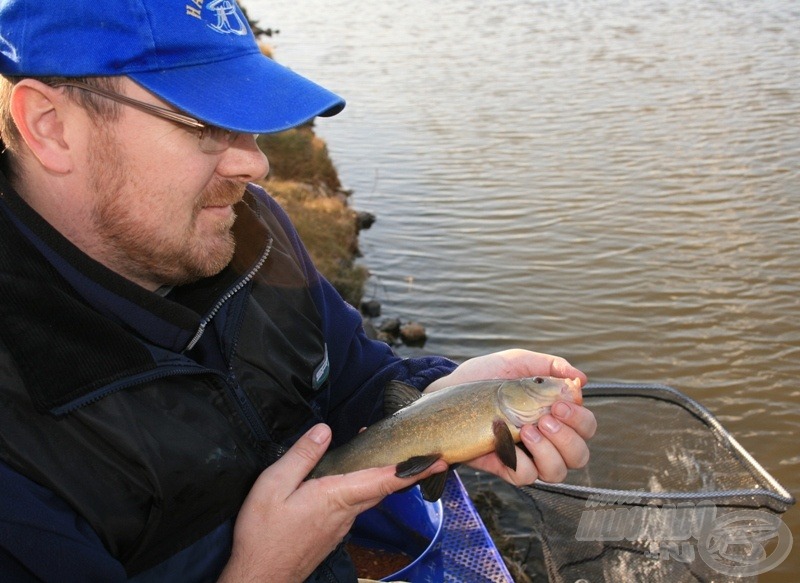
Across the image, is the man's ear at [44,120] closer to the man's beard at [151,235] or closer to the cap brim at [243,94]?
the man's beard at [151,235]

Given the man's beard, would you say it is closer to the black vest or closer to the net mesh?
the black vest

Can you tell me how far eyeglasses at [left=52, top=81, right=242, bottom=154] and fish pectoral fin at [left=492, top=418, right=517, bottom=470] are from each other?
1.36 m

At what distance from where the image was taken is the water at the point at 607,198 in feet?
28.6

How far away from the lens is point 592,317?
9.54 metres

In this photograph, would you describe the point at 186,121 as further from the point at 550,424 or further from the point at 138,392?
the point at 550,424

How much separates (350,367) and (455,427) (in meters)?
0.59

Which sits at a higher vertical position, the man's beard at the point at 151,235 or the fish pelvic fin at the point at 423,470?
the man's beard at the point at 151,235

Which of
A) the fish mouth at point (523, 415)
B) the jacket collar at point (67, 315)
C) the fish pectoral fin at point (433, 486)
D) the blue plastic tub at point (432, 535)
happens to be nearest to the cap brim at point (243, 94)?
the jacket collar at point (67, 315)

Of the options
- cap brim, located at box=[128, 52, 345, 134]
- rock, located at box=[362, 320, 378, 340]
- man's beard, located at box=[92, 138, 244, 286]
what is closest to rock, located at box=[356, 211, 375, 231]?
rock, located at box=[362, 320, 378, 340]

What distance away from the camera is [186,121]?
2295 mm

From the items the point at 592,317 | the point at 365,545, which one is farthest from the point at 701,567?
the point at 592,317

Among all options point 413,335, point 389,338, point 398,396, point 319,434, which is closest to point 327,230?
point 389,338

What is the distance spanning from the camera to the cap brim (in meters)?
2.21

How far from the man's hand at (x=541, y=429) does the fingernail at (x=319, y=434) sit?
692 millimetres
